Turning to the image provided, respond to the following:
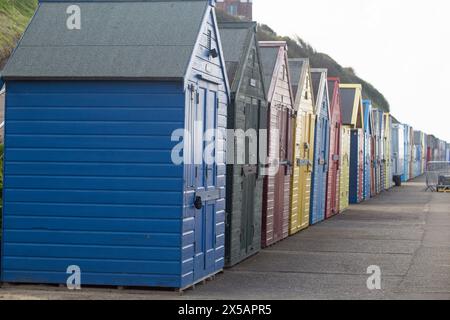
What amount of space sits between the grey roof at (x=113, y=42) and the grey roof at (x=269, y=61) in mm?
5764

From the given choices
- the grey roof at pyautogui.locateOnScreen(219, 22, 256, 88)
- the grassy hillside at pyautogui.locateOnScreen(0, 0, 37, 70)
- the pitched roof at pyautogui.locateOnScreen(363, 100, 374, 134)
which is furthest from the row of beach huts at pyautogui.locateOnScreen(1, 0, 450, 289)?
the pitched roof at pyautogui.locateOnScreen(363, 100, 374, 134)

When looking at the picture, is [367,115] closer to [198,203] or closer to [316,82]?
[316,82]

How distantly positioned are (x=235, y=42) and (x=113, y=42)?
369cm

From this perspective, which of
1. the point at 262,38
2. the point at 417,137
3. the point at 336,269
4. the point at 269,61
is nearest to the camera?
the point at 336,269

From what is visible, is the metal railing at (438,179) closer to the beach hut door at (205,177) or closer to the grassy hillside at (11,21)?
the grassy hillside at (11,21)

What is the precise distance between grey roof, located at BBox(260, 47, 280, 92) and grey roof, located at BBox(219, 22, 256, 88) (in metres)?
2.37

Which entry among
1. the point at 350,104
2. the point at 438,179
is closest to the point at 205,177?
the point at 350,104

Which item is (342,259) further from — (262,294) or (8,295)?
(8,295)

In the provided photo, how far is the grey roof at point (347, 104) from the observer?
32844 mm

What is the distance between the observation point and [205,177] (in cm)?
1211

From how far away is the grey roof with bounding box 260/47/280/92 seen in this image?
17.3 meters

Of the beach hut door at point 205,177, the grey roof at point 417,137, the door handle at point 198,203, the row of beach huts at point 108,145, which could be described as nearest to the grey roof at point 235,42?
the beach hut door at point 205,177

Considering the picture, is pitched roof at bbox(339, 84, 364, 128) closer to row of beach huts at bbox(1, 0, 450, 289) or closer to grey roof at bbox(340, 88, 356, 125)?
grey roof at bbox(340, 88, 356, 125)
